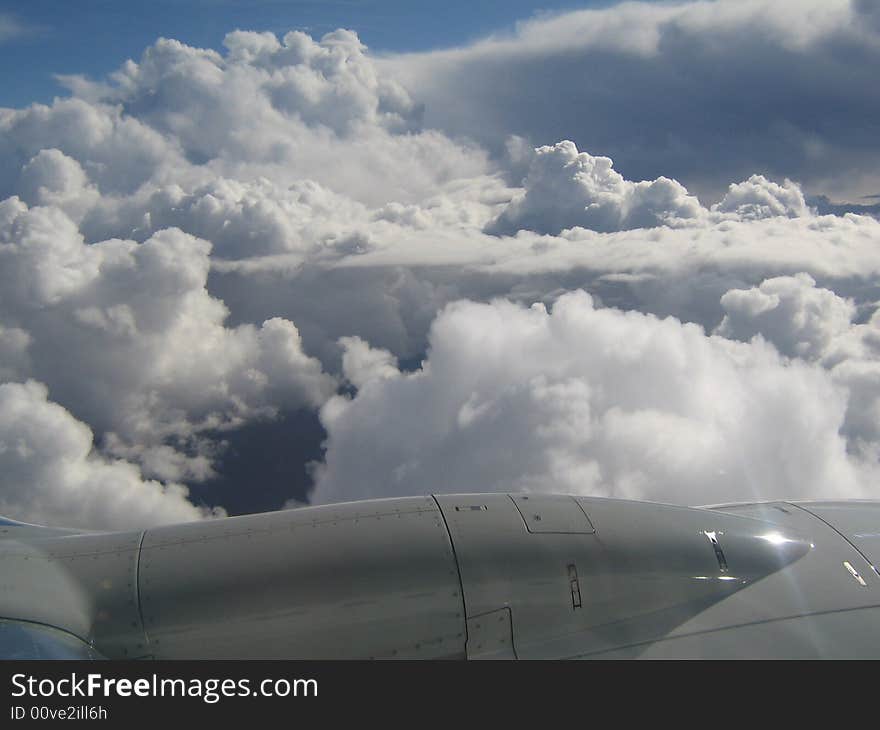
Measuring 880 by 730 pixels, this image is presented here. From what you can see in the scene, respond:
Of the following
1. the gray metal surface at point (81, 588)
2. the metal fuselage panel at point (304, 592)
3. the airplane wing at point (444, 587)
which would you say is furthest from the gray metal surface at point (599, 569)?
the gray metal surface at point (81, 588)

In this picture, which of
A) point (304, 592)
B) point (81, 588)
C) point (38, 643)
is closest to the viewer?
point (38, 643)

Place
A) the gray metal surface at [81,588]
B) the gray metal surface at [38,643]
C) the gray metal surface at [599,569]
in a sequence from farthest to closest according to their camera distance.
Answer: the gray metal surface at [599,569] → the gray metal surface at [81,588] → the gray metal surface at [38,643]

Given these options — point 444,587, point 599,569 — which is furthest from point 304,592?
point 599,569

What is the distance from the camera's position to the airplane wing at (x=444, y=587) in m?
5.84

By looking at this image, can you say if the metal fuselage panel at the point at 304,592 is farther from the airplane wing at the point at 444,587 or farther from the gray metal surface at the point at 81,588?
the gray metal surface at the point at 81,588

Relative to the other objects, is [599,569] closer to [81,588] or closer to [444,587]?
[444,587]

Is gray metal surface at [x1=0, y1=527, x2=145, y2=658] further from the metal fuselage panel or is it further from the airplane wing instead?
the metal fuselage panel

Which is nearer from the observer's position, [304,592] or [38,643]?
[38,643]

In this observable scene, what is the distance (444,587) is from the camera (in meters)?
6.15
